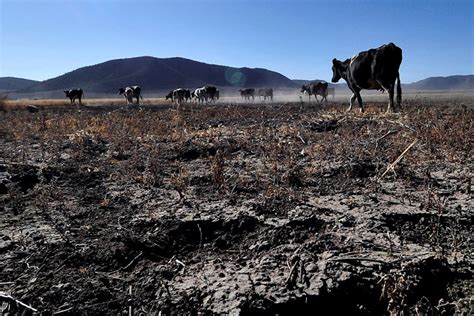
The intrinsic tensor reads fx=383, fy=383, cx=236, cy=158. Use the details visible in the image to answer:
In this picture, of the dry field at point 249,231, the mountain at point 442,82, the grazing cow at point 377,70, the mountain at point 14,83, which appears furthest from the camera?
the mountain at point 442,82

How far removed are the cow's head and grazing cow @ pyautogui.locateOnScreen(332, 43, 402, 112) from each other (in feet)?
4.25

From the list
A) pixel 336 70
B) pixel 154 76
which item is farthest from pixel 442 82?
pixel 336 70

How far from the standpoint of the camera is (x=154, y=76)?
402 ft

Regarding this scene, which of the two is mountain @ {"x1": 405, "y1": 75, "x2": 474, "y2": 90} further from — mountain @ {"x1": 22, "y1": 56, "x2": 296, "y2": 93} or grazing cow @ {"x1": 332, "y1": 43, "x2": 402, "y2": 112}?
grazing cow @ {"x1": 332, "y1": 43, "x2": 402, "y2": 112}

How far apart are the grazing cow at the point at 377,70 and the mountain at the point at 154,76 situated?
4180 inches

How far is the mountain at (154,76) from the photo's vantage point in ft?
388

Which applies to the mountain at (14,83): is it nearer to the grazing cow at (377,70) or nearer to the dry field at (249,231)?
the grazing cow at (377,70)

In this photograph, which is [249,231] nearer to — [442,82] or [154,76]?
[154,76]

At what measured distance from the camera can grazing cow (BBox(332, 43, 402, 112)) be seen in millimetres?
9969

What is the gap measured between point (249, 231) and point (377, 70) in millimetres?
8310

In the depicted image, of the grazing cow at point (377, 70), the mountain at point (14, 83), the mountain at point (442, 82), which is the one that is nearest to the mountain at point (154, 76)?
the mountain at point (14, 83)

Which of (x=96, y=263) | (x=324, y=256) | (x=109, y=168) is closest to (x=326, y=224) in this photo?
(x=324, y=256)

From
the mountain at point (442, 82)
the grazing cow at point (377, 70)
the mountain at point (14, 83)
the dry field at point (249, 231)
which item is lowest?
the dry field at point (249, 231)

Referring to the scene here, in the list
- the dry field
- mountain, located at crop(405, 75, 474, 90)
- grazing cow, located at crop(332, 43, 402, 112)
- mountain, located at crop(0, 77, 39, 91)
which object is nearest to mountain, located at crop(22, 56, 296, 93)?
mountain, located at crop(0, 77, 39, 91)
